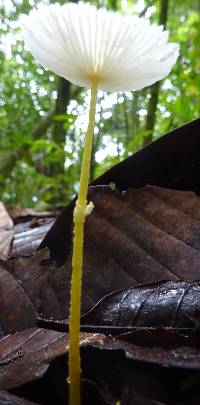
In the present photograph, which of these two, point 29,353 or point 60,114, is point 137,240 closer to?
point 29,353

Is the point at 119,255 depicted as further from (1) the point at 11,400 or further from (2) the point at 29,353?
(1) the point at 11,400

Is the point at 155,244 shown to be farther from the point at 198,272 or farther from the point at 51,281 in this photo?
the point at 51,281

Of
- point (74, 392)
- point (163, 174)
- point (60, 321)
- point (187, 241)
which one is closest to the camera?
point (74, 392)

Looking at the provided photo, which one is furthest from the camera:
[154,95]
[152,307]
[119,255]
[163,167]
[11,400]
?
[154,95]

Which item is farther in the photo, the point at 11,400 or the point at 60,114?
the point at 60,114

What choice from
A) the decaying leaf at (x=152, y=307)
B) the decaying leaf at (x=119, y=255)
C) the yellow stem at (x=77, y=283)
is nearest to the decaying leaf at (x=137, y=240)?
the decaying leaf at (x=119, y=255)

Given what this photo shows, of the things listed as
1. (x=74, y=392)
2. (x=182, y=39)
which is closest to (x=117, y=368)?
(x=74, y=392)

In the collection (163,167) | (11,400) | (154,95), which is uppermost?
(154,95)

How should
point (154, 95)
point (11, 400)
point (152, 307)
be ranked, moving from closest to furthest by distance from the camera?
point (11, 400)
point (152, 307)
point (154, 95)

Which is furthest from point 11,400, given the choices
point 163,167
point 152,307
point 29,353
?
point 163,167

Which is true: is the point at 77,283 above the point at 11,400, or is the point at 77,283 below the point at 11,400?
above
